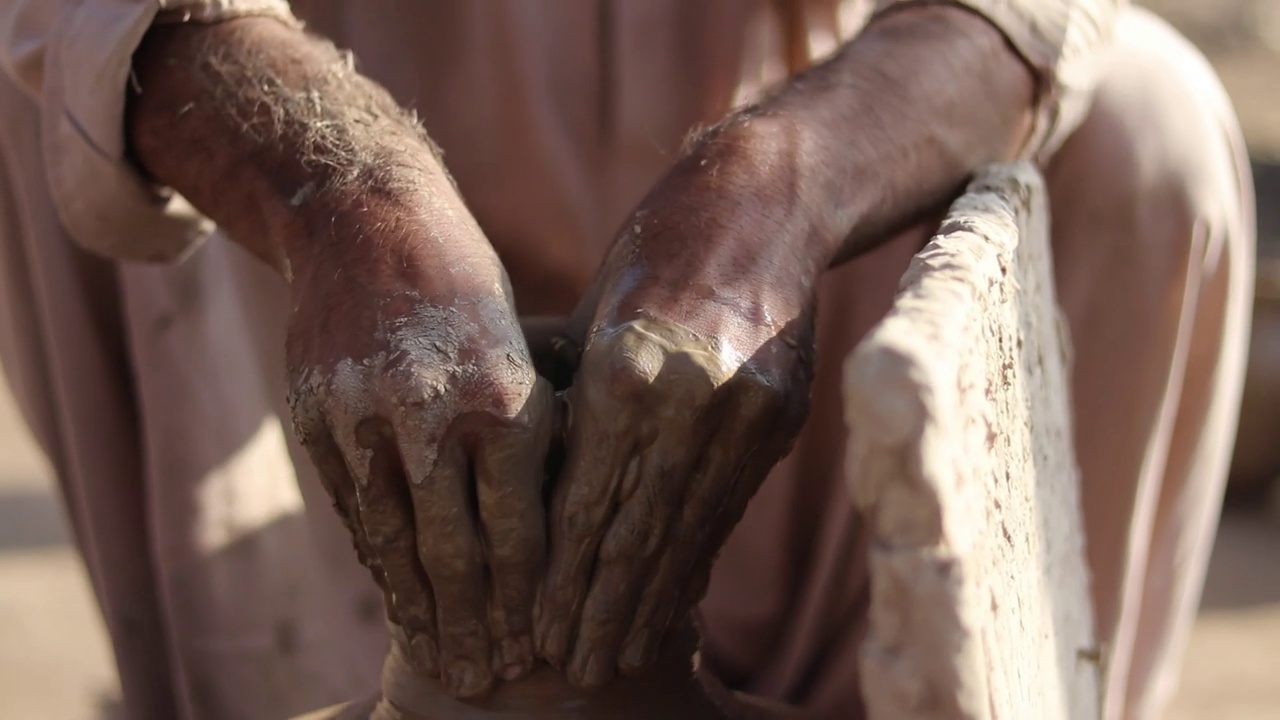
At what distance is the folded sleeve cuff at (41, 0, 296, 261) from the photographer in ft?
3.59

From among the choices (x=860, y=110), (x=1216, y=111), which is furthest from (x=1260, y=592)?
(x=860, y=110)

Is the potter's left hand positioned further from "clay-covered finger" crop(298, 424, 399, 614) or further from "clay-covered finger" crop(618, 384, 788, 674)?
"clay-covered finger" crop(298, 424, 399, 614)

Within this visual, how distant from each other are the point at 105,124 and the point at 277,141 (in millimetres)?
190

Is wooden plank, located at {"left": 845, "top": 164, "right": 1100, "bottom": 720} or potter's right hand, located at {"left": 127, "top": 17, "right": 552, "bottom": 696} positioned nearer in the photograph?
wooden plank, located at {"left": 845, "top": 164, "right": 1100, "bottom": 720}

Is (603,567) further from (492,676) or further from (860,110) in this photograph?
(860,110)

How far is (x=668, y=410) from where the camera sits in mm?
792

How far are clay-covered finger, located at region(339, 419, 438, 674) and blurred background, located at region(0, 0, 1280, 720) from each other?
96 cm

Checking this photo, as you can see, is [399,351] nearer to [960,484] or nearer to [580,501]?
[580,501]

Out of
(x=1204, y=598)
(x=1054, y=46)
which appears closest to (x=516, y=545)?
(x=1054, y=46)

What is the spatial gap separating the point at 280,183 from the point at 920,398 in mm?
614

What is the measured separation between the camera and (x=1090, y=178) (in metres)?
1.33

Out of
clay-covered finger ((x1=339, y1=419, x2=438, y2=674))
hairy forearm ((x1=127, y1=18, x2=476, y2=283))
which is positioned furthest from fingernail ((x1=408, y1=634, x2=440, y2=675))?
hairy forearm ((x1=127, y1=18, x2=476, y2=283))

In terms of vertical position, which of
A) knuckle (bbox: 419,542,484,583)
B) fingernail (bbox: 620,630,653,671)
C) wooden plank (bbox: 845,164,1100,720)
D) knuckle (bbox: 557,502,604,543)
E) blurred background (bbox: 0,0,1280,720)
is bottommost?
blurred background (bbox: 0,0,1280,720)

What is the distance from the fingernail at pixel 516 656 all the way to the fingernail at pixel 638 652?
0.21 ft
